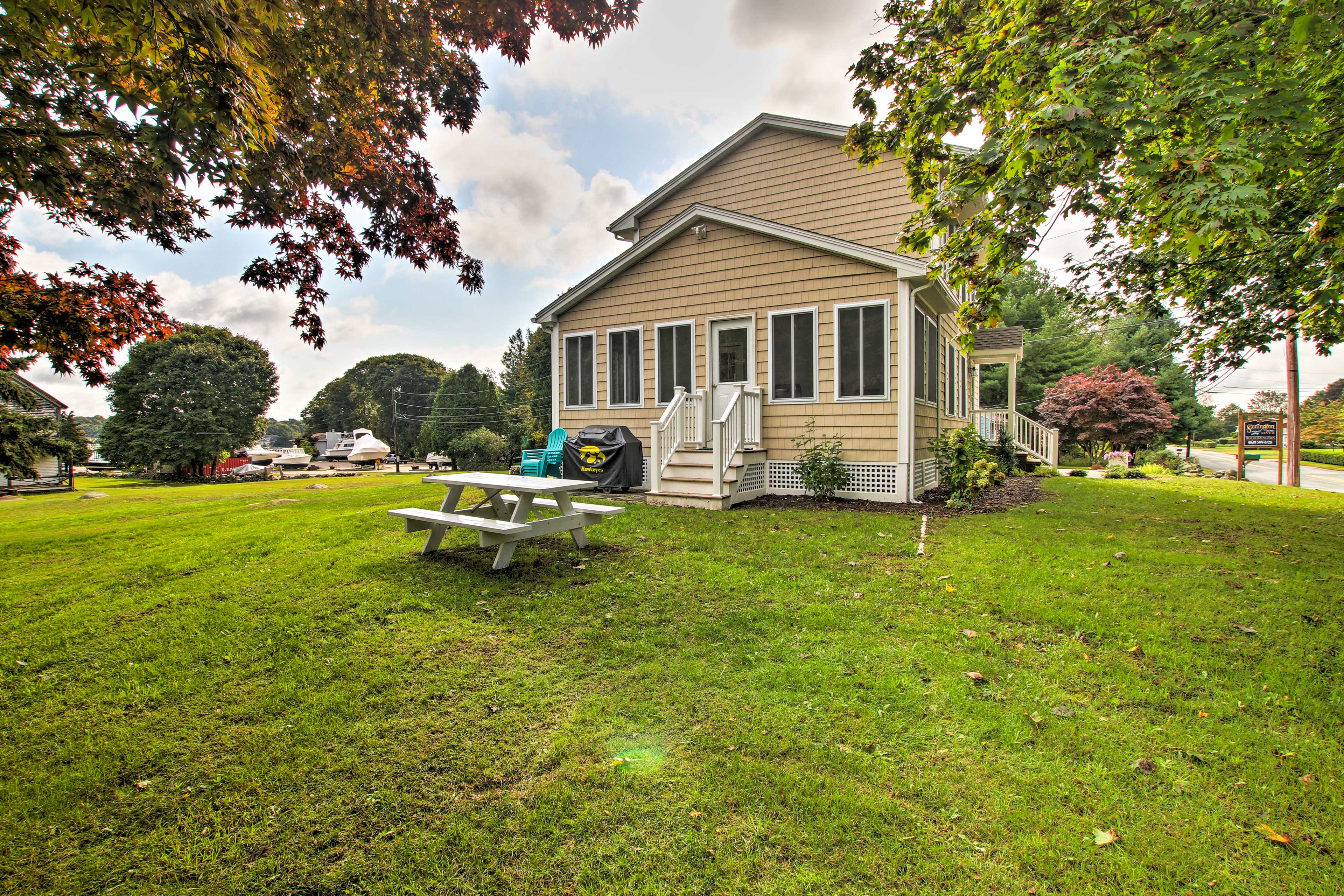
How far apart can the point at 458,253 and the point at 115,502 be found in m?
13.0

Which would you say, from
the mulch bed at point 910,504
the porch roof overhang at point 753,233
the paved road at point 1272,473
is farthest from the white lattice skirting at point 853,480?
the paved road at point 1272,473

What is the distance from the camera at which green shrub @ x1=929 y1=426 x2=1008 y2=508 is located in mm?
8375

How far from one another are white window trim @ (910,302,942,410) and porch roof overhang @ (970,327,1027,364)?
3122 mm

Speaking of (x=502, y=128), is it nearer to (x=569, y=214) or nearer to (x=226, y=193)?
(x=226, y=193)

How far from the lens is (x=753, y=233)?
936 cm

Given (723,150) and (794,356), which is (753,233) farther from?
(723,150)

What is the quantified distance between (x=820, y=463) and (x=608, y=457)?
12.6 feet

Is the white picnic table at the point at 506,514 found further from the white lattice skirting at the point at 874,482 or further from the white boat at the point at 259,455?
the white boat at the point at 259,455

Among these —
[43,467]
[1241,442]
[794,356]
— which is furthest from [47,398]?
[1241,442]

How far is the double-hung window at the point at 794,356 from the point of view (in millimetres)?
9055

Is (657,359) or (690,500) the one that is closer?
(690,500)

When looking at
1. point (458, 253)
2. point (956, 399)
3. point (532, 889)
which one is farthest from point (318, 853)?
point (956, 399)

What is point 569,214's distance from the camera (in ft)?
45.1

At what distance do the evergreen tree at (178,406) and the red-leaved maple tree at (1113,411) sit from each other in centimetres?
4559
